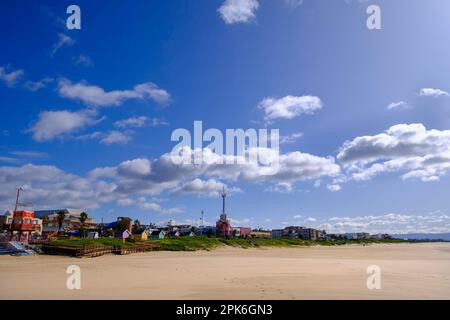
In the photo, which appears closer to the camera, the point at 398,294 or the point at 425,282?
the point at 398,294

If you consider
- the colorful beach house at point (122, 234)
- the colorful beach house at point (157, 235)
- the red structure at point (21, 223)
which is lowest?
the colorful beach house at point (157, 235)

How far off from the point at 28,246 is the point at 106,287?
3091 cm

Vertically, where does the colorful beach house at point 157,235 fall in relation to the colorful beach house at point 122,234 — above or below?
Answer: below

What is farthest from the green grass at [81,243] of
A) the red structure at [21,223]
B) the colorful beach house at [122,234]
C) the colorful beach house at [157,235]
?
the colorful beach house at [157,235]

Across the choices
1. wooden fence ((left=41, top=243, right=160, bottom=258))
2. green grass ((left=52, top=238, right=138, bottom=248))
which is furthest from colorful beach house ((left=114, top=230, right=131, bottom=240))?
wooden fence ((left=41, top=243, right=160, bottom=258))

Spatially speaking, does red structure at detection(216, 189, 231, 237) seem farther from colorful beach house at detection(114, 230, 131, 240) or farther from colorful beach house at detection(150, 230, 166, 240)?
colorful beach house at detection(114, 230, 131, 240)

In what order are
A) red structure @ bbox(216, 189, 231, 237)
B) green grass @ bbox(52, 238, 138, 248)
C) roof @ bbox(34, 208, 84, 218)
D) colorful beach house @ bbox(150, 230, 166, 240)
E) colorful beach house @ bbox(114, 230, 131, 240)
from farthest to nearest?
roof @ bbox(34, 208, 84, 218) < red structure @ bbox(216, 189, 231, 237) < colorful beach house @ bbox(150, 230, 166, 240) < colorful beach house @ bbox(114, 230, 131, 240) < green grass @ bbox(52, 238, 138, 248)

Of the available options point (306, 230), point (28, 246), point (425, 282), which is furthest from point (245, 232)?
point (425, 282)

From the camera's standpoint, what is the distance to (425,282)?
18.8 metres

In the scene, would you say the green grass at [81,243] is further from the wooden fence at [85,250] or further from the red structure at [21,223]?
the red structure at [21,223]

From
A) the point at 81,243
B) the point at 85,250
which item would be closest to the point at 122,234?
the point at 81,243

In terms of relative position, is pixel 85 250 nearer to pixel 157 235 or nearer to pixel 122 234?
pixel 122 234
